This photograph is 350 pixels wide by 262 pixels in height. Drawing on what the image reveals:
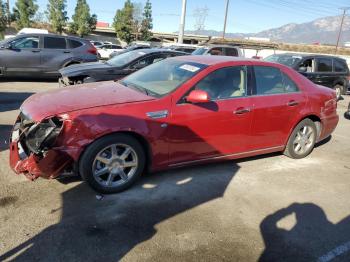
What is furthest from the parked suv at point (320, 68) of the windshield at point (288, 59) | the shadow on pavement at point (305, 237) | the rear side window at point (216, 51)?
the shadow on pavement at point (305, 237)

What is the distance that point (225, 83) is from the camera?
4.80m

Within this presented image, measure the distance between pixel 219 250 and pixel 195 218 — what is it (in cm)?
56

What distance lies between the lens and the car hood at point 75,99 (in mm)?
3914

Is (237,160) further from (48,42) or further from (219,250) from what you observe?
(48,42)

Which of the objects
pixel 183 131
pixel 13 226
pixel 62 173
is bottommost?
pixel 13 226

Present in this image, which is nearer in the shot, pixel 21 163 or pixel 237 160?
pixel 21 163

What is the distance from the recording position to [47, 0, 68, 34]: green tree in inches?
2100

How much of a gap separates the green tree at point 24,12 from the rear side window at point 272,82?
5123 centimetres

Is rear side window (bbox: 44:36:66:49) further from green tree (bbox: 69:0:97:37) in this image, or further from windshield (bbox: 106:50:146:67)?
green tree (bbox: 69:0:97:37)

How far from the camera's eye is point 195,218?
3777 millimetres

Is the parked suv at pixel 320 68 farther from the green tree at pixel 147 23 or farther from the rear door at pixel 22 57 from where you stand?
the green tree at pixel 147 23

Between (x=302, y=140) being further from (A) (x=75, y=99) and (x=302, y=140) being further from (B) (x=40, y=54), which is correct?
(B) (x=40, y=54)

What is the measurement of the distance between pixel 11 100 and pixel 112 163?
19.0 ft

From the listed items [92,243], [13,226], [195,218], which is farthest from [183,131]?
[13,226]
